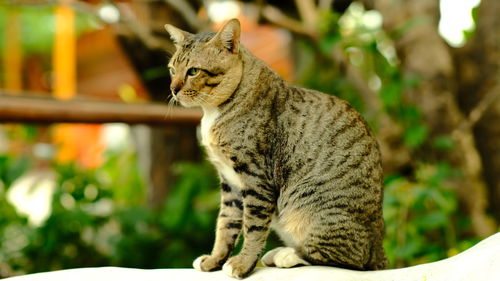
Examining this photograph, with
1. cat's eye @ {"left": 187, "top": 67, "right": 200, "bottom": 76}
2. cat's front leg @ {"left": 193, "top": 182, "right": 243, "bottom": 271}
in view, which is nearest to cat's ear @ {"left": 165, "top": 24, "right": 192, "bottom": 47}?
cat's eye @ {"left": 187, "top": 67, "right": 200, "bottom": 76}

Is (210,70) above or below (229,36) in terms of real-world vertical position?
below

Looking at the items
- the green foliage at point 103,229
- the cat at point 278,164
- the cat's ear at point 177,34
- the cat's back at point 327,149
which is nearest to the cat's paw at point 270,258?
the cat at point 278,164

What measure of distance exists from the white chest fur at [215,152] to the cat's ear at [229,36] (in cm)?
25

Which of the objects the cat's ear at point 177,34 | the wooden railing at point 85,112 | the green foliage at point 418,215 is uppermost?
the cat's ear at point 177,34

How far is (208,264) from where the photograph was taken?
219cm

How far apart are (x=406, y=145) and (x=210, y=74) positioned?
6.26ft

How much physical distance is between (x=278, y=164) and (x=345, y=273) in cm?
47

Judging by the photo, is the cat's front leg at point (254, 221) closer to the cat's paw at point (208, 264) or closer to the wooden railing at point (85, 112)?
the cat's paw at point (208, 264)

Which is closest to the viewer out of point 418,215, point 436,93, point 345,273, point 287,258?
point 345,273

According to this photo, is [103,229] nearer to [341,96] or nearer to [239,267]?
[341,96]

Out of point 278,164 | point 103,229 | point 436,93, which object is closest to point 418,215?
point 436,93

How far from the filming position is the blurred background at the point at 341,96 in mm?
3396

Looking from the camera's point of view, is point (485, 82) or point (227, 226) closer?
point (227, 226)

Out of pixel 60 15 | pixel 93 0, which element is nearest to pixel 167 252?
pixel 93 0
